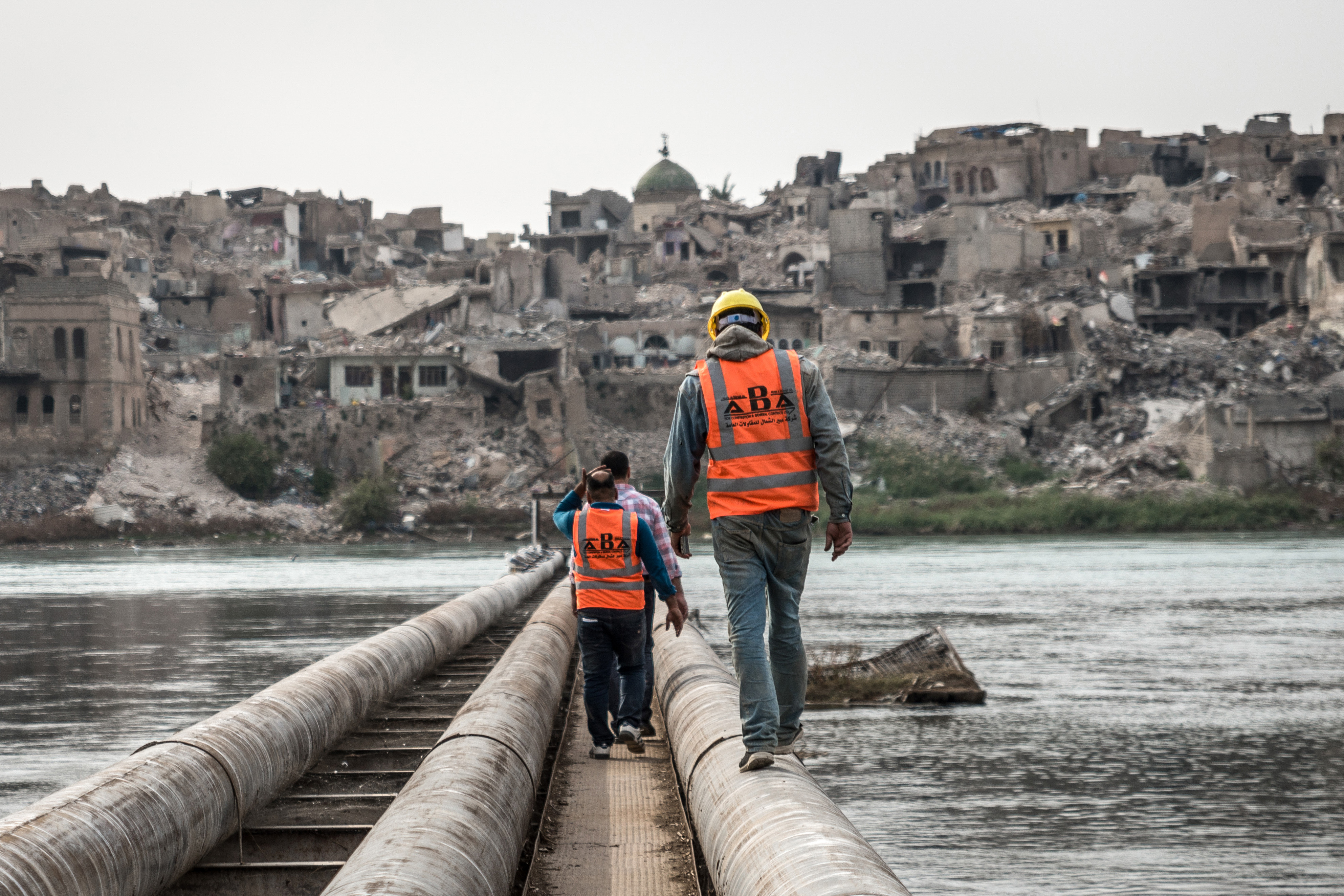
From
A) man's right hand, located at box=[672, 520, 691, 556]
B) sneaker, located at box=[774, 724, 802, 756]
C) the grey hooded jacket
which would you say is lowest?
sneaker, located at box=[774, 724, 802, 756]

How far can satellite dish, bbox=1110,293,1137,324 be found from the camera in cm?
6838

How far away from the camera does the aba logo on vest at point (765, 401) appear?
18.4 feet

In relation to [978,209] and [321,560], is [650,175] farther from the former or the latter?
[321,560]

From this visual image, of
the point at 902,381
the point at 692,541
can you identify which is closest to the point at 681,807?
the point at 692,541

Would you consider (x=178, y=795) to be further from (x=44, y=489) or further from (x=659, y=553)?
(x=44, y=489)

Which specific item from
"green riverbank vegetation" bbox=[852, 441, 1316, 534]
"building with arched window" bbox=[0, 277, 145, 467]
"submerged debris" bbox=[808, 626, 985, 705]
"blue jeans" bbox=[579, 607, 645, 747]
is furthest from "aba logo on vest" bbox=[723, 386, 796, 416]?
"building with arched window" bbox=[0, 277, 145, 467]

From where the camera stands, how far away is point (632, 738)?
339 inches

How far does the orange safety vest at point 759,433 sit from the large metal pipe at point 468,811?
1.46 meters

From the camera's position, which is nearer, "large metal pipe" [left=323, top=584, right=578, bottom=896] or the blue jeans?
"large metal pipe" [left=323, top=584, right=578, bottom=896]

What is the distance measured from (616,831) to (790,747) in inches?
54.8

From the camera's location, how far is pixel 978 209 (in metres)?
70.6

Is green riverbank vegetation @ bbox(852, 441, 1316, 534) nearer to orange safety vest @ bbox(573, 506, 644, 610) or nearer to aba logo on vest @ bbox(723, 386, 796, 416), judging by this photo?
orange safety vest @ bbox(573, 506, 644, 610)

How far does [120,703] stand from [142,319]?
188 ft

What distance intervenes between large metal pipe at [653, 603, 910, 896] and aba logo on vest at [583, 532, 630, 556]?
952 mm
